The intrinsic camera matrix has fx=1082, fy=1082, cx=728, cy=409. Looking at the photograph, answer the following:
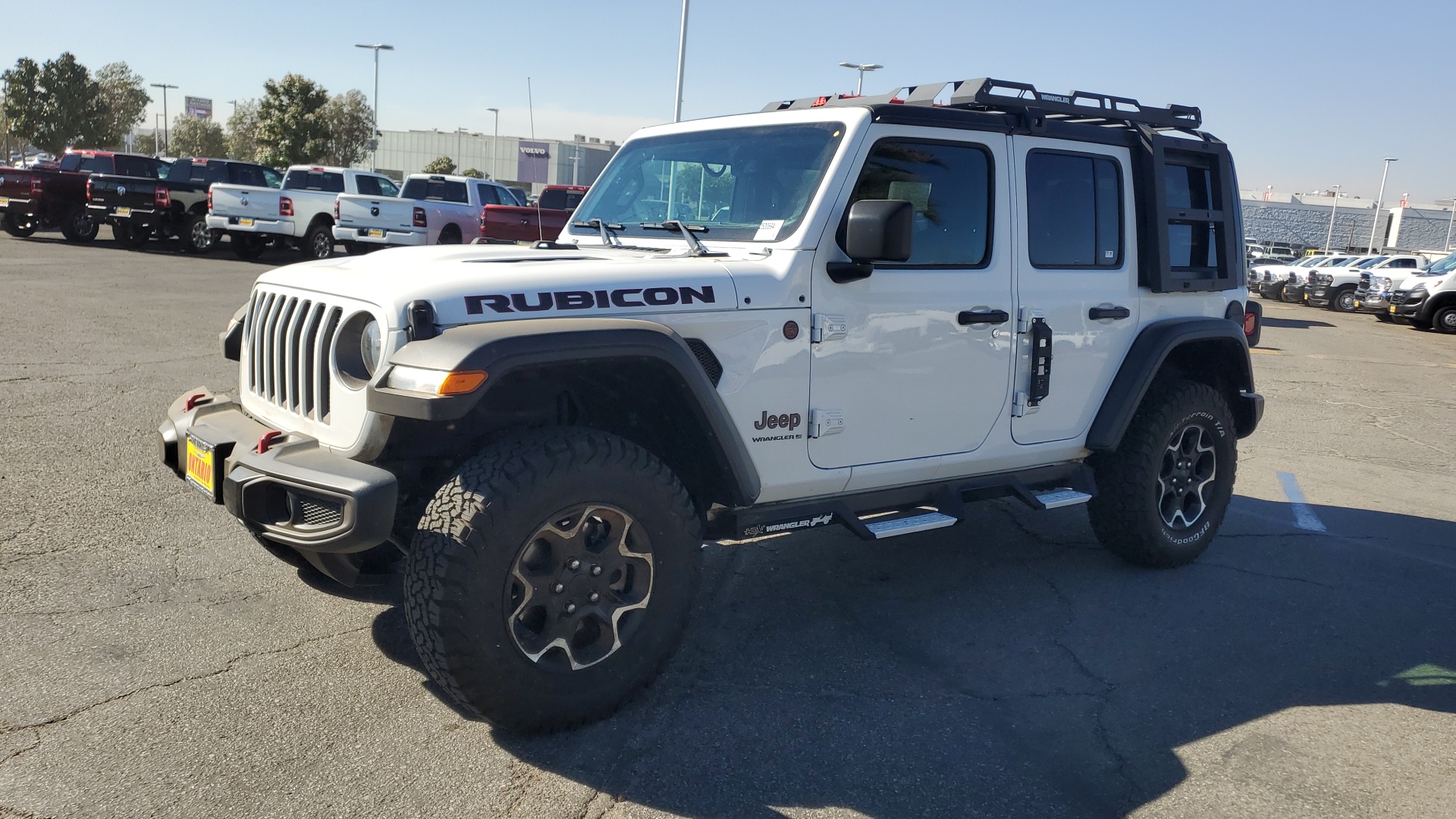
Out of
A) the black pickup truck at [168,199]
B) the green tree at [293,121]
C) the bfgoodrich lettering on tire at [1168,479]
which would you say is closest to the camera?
the bfgoodrich lettering on tire at [1168,479]

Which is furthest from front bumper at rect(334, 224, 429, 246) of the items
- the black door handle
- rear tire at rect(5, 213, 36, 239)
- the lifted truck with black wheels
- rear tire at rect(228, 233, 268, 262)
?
the black door handle

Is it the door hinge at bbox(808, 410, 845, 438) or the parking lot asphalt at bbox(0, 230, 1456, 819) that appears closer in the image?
the parking lot asphalt at bbox(0, 230, 1456, 819)

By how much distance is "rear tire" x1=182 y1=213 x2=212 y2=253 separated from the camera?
2105 cm

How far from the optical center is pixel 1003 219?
14.4 feet

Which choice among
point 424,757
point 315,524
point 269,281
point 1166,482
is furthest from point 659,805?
point 1166,482

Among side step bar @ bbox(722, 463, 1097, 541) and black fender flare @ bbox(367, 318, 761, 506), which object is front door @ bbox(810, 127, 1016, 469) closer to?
side step bar @ bbox(722, 463, 1097, 541)

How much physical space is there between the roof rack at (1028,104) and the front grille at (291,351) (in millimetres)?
2027

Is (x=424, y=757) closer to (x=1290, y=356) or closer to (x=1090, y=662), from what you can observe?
(x=1090, y=662)

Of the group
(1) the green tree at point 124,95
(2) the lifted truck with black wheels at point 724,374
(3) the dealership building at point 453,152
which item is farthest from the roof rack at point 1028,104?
(3) the dealership building at point 453,152

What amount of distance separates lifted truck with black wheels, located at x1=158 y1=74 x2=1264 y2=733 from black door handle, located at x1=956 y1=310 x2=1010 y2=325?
0.04ft

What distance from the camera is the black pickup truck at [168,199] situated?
2062 cm

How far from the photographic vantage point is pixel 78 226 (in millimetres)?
22250

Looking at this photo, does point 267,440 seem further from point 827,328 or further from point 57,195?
point 57,195

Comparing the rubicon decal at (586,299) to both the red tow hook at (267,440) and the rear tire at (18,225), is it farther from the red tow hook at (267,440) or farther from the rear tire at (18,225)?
the rear tire at (18,225)
